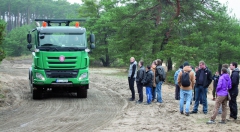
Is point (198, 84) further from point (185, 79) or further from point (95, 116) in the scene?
point (95, 116)

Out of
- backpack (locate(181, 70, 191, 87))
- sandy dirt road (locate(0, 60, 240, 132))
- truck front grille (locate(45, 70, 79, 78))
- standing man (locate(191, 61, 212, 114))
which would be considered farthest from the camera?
truck front grille (locate(45, 70, 79, 78))

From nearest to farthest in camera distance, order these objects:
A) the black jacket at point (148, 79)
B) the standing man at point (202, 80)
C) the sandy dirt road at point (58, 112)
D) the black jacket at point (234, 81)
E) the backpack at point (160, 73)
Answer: the sandy dirt road at point (58, 112), the black jacket at point (234, 81), the standing man at point (202, 80), the black jacket at point (148, 79), the backpack at point (160, 73)

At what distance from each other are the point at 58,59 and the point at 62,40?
92 centimetres

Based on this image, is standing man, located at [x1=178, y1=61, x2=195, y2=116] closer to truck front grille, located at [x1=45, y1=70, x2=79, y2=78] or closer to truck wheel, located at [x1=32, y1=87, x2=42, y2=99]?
truck front grille, located at [x1=45, y1=70, x2=79, y2=78]

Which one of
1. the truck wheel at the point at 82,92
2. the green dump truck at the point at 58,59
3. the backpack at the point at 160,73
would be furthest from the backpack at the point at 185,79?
the truck wheel at the point at 82,92

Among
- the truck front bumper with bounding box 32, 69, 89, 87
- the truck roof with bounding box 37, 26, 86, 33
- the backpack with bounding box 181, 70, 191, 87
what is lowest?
the truck front bumper with bounding box 32, 69, 89, 87

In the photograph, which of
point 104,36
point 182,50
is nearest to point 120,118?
point 182,50

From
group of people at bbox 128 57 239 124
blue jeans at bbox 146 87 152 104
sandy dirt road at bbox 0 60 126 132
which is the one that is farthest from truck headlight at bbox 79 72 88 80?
blue jeans at bbox 146 87 152 104

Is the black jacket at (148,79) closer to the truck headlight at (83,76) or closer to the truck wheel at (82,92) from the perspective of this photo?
the truck headlight at (83,76)

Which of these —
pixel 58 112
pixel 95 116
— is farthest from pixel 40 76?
pixel 95 116

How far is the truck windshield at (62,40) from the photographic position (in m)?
14.8

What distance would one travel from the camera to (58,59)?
14.6 meters

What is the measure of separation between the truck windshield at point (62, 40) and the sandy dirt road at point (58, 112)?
2486mm

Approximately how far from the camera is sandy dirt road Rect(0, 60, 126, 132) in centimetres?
987
